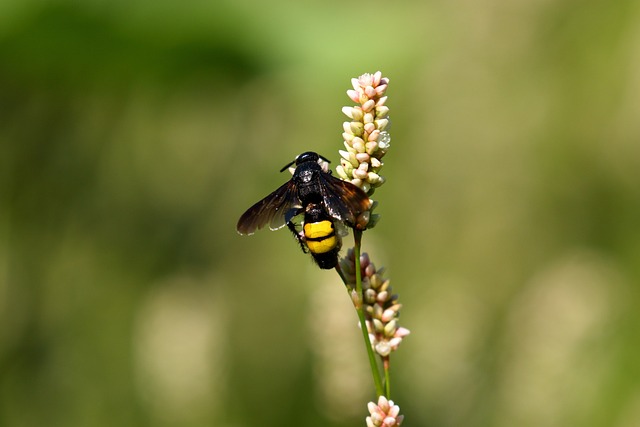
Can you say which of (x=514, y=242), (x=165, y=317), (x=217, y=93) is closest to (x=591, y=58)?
(x=514, y=242)

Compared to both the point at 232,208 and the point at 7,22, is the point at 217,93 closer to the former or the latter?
the point at 232,208

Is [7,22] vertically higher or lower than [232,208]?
higher

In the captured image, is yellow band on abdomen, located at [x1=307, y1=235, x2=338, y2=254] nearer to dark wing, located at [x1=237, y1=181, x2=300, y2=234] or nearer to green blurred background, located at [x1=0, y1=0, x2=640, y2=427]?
dark wing, located at [x1=237, y1=181, x2=300, y2=234]

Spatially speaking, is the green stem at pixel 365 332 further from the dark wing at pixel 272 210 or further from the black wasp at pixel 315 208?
the dark wing at pixel 272 210

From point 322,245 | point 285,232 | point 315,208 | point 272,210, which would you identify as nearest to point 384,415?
point 322,245

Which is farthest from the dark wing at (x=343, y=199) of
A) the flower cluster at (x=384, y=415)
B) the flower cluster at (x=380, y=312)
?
the flower cluster at (x=384, y=415)

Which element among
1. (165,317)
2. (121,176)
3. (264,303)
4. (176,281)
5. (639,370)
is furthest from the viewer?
(264,303)

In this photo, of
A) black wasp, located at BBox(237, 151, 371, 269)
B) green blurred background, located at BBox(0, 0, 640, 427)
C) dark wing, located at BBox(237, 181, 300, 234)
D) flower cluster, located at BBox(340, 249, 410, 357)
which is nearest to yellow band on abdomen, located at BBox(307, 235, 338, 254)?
black wasp, located at BBox(237, 151, 371, 269)

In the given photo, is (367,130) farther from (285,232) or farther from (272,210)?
(285,232)
